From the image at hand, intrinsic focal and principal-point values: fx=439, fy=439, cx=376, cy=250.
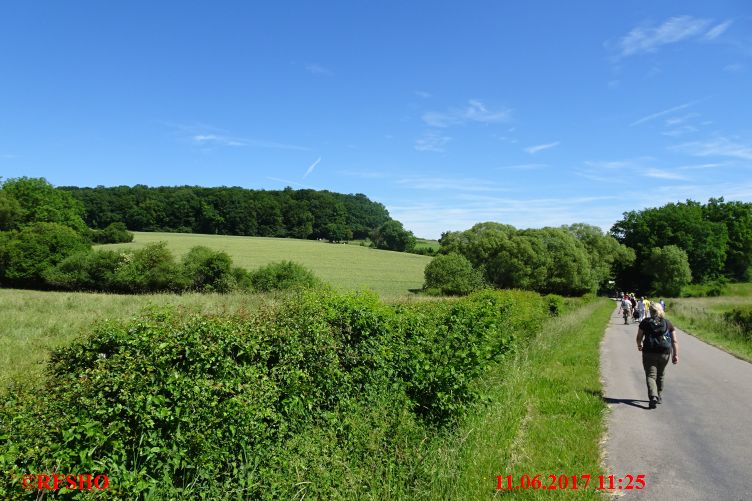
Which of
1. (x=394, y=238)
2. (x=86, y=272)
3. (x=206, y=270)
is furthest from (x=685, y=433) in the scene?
(x=394, y=238)

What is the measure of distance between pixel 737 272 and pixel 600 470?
3959 inches

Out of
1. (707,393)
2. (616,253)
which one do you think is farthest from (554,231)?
(707,393)

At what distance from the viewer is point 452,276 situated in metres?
45.9

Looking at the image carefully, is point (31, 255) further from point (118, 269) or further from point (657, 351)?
point (657, 351)

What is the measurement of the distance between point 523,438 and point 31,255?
5119cm

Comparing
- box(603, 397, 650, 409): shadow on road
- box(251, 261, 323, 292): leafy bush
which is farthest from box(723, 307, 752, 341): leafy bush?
box(251, 261, 323, 292): leafy bush

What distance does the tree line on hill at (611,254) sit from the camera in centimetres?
5044

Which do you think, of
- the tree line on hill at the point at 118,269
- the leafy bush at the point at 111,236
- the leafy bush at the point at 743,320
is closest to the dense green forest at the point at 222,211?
the leafy bush at the point at 111,236

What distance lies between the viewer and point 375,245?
326 feet

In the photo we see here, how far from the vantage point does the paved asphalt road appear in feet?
15.9

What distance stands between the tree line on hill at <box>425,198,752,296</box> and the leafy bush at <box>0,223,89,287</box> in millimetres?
37941

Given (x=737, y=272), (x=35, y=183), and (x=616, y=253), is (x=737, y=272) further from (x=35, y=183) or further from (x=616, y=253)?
(x=35, y=183)

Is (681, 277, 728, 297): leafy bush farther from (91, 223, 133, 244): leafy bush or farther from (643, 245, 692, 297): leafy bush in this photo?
(91, 223, 133, 244): leafy bush

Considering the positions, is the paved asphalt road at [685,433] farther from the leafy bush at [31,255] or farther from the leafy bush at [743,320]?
the leafy bush at [31,255]
